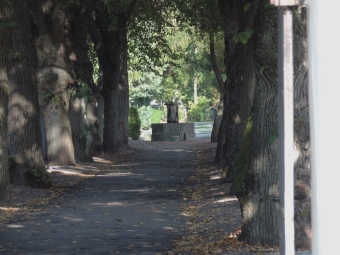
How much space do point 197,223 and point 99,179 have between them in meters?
9.76

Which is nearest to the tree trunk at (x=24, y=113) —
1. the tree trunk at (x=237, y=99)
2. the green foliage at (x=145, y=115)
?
the tree trunk at (x=237, y=99)

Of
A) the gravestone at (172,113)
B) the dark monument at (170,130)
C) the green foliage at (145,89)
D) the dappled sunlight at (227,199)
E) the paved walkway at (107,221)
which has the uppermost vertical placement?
the green foliage at (145,89)

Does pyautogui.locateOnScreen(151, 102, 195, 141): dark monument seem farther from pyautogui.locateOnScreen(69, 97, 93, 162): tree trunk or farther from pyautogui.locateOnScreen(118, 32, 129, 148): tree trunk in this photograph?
pyautogui.locateOnScreen(69, 97, 93, 162): tree trunk

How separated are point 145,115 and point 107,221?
5928cm

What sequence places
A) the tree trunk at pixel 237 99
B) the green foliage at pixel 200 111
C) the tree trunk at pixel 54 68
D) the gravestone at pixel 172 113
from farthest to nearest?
the green foliage at pixel 200 111 → the gravestone at pixel 172 113 → the tree trunk at pixel 54 68 → the tree trunk at pixel 237 99

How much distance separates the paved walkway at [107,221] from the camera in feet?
37.3

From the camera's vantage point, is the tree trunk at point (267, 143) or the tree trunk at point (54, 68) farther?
the tree trunk at point (54, 68)

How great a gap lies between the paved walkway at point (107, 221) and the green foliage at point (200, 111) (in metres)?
55.4

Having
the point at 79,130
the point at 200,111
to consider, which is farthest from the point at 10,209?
the point at 200,111

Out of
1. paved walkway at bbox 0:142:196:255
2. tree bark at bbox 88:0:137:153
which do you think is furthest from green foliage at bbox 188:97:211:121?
paved walkway at bbox 0:142:196:255

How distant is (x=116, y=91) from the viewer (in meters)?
33.4

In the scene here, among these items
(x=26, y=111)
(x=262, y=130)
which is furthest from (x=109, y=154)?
(x=262, y=130)

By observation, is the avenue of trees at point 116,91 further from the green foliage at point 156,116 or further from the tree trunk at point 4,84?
the green foliage at point 156,116

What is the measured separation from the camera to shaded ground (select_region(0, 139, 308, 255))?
37.1ft
